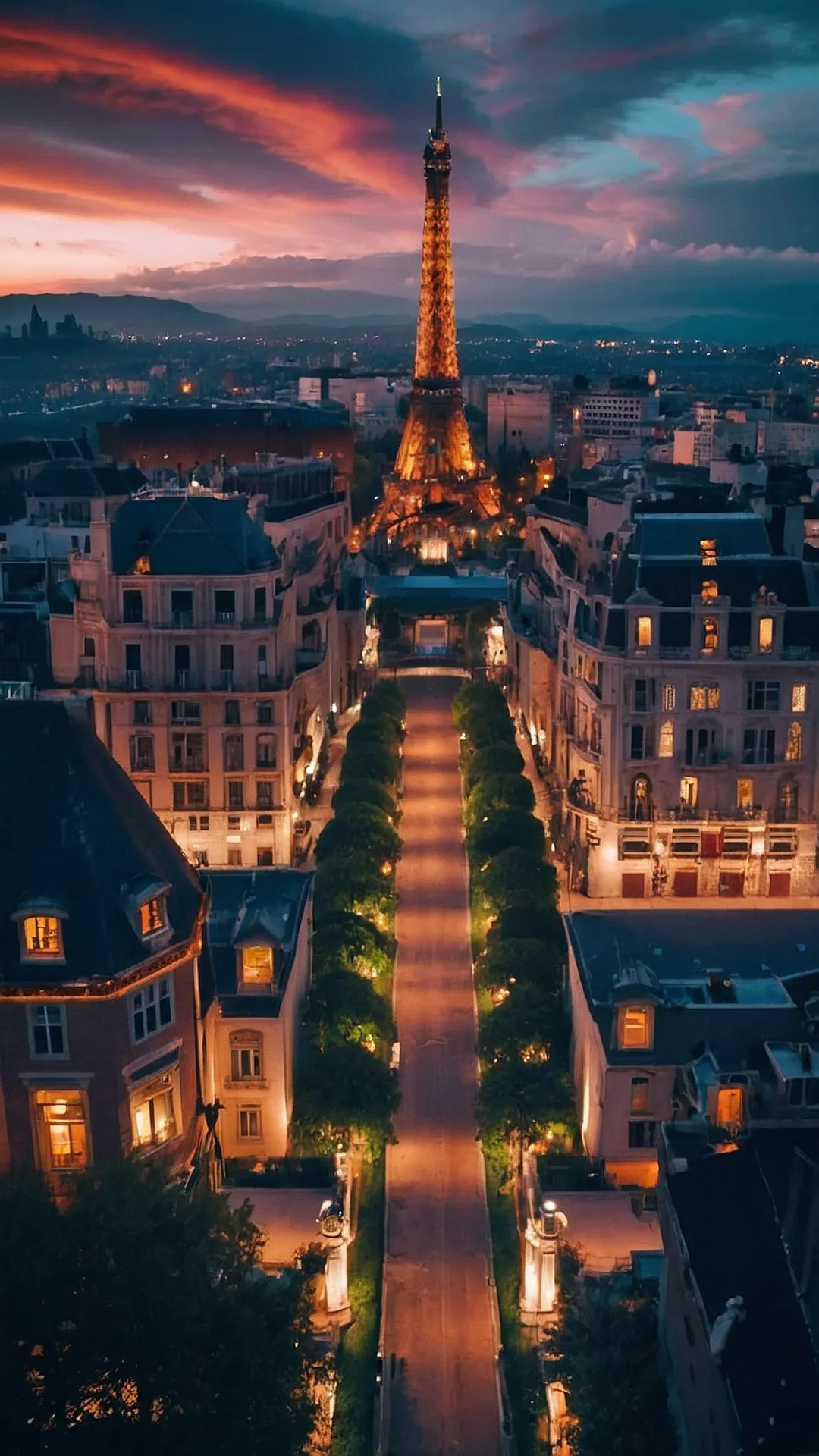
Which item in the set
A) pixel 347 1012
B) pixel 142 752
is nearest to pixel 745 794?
pixel 347 1012

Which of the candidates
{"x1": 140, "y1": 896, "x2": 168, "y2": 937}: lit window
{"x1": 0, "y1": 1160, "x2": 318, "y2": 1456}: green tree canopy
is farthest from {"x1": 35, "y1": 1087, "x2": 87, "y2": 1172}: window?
{"x1": 0, "y1": 1160, "x2": 318, "y2": 1456}: green tree canopy

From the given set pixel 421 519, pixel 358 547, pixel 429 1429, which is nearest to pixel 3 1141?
pixel 429 1429

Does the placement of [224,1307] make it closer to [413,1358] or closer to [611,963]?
[413,1358]

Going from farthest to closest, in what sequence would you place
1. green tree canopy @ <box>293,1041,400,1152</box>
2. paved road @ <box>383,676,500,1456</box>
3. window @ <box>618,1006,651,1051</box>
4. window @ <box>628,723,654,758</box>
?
1. window @ <box>628,723,654,758</box>
2. green tree canopy @ <box>293,1041,400,1152</box>
3. window @ <box>618,1006,651,1051</box>
4. paved road @ <box>383,676,500,1456</box>

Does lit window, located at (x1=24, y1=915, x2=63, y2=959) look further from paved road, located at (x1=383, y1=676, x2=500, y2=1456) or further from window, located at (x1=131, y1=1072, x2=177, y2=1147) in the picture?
paved road, located at (x1=383, y1=676, x2=500, y2=1456)

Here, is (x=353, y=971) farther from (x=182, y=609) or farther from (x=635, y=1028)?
(x=182, y=609)

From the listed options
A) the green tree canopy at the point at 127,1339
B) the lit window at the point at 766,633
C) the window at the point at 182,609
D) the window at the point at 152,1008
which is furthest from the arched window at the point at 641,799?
the green tree canopy at the point at 127,1339

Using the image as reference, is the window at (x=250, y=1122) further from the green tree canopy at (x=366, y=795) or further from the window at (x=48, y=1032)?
the green tree canopy at (x=366, y=795)
